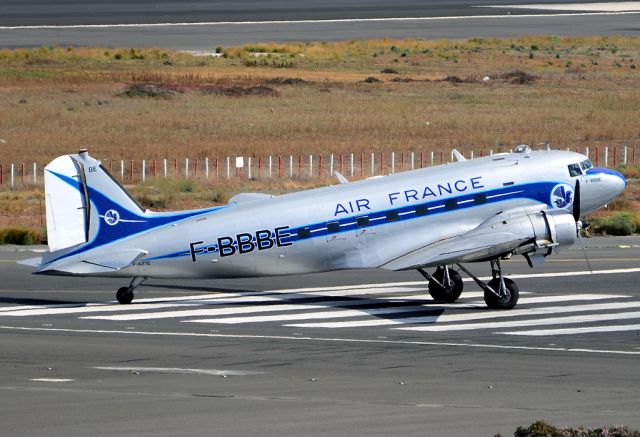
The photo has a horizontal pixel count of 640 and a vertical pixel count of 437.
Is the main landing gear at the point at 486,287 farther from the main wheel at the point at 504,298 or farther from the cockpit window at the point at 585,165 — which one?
the cockpit window at the point at 585,165

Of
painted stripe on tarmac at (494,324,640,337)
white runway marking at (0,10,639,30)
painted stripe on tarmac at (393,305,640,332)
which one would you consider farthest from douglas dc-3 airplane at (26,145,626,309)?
white runway marking at (0,10,639,30)

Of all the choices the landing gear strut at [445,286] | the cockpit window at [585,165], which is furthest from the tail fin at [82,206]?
the cockpit window at [585,165]

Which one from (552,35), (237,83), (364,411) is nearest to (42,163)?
(237,83)

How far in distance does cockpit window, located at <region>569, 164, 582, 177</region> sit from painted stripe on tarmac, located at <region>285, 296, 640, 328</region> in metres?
3.45

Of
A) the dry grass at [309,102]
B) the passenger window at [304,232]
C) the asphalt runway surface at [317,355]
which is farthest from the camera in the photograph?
the dry grass at [309,102]

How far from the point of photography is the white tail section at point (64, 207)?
32.8 m

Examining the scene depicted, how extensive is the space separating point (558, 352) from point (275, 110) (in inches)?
2837

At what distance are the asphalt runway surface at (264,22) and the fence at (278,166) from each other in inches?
2232

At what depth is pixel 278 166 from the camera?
74.4 m

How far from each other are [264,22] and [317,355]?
128259 millimetres

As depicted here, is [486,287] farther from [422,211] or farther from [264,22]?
[264,22]

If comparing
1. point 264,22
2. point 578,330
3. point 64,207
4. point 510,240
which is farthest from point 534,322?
point 264,22

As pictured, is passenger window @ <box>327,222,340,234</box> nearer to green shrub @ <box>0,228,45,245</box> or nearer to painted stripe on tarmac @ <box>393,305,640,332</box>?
painted stripe on tarmac @ <box>393,305,640,332</box>

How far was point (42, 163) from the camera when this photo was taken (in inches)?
2963
